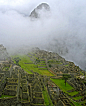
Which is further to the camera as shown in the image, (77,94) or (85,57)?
(85,57)

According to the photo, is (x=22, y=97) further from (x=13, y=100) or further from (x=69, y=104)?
(x=69, y=104)

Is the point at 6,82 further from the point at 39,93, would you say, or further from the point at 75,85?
the point at 75,85

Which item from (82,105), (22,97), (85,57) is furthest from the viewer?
(85,57)

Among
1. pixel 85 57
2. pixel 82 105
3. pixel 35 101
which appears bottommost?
pixel 82 105

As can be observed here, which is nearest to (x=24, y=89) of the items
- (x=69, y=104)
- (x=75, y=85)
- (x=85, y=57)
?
(x=69, y=104)

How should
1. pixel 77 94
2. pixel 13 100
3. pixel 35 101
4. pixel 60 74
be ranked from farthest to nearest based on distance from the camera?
1. pixel 60 74
2. pixel 77 94
3. pixel 35 101
4. pixel 13 100

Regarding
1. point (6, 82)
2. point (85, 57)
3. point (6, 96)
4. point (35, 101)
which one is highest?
point (85, 57)

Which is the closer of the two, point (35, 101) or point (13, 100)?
point (13, 100)

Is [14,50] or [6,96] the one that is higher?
[14,50]

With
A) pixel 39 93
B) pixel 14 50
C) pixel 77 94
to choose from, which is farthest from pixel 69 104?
pixel 14 50
